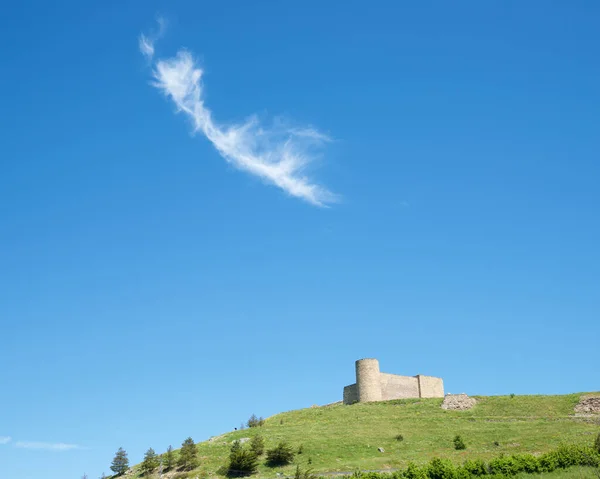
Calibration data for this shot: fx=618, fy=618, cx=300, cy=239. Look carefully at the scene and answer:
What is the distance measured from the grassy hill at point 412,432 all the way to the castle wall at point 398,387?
7.15 m

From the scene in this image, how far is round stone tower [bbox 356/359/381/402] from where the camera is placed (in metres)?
78.4

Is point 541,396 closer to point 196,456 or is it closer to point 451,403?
point 451,403

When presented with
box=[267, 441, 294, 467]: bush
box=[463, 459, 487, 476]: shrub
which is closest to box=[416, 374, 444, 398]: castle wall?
box=[267, 441, 294, 467]: bush


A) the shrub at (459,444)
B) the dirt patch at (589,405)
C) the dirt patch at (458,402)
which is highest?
the dirt patch at (458,402)

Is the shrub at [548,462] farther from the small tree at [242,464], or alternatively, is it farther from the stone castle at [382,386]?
the stone castle at [382,386]

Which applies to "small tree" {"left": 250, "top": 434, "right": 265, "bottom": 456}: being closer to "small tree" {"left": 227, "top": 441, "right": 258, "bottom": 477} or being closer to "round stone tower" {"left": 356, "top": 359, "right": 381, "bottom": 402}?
"small tree" {"left": 227, "top": 441, "right": 258, "bottom": 477}

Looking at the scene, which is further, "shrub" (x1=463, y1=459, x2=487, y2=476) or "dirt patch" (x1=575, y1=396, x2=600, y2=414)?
"dirt patch" (x1=575, y1=396, x2=600, y2=414)

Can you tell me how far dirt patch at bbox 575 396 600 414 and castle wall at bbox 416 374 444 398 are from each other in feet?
80.1

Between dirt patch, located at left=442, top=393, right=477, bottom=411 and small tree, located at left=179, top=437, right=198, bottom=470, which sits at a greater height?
dirt patch, located at left=442, top=393, right=477, bottom=411

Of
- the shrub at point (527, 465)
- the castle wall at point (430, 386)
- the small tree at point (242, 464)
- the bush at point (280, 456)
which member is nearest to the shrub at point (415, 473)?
the shrub at point (527, 465)

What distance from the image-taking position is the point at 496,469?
36219mm

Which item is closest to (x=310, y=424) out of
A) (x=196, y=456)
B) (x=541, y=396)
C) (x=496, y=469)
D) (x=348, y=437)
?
(x=348, y=437)

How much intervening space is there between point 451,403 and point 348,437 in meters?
20.0

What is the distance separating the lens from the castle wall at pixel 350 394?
80312 mm
